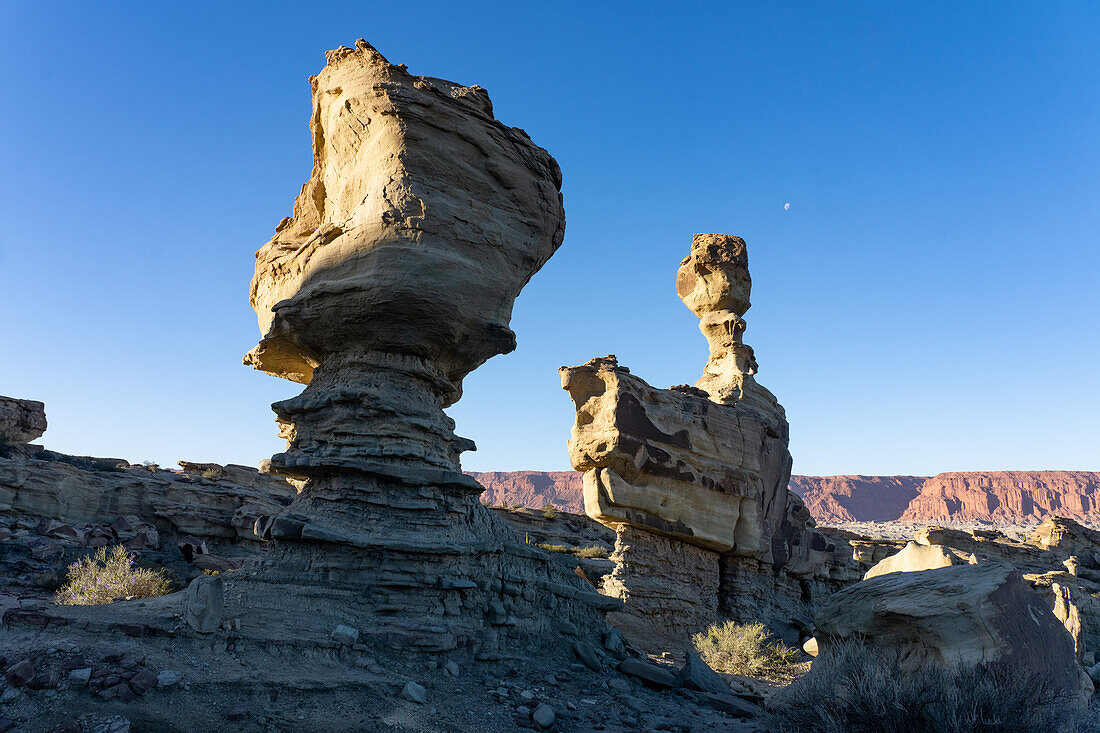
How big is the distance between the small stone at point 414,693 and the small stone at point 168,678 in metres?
1.64

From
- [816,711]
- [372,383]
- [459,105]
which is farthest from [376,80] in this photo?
[816,711]

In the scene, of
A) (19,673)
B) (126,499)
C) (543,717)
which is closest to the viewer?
(19,673)

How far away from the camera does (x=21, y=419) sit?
741 inches

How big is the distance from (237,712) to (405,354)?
3957 mm

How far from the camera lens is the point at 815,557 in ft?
54.5

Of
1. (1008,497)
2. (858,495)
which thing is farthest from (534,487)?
(1008,497)

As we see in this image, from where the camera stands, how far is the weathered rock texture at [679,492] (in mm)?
12781

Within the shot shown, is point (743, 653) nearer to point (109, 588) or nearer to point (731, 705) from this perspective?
point (731, 705)

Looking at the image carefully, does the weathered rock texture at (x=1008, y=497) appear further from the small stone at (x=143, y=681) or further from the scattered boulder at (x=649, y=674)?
the small stone at (x=143, y=681)

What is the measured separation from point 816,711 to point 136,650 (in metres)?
5.39

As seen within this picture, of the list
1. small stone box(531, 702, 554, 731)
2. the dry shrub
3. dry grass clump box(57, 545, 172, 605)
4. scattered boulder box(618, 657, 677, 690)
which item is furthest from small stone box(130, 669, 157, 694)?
the dry shrub

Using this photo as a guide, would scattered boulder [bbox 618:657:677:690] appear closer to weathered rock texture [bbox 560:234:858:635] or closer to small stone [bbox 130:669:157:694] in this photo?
small stone [bbox 130:669:157:694]

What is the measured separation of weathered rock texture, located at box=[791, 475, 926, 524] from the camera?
108562mm

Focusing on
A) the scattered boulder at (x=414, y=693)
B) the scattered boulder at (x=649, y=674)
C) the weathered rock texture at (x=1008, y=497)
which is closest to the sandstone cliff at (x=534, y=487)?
the weathered rock texture at (x=1008, y=497)
